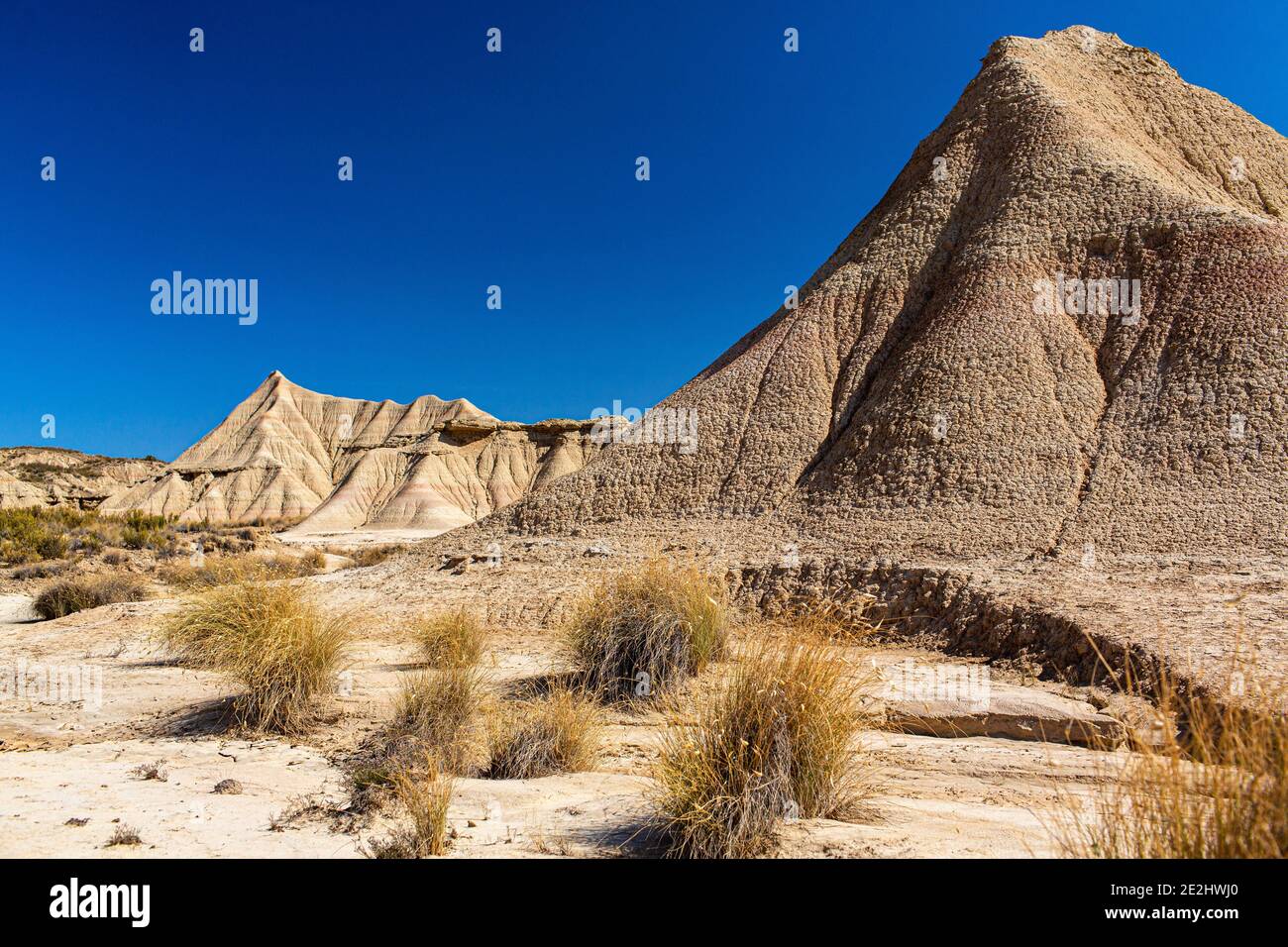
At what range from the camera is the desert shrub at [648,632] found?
6.73 metres

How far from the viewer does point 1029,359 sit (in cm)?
1380

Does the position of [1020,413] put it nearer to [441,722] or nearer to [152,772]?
[441,722]

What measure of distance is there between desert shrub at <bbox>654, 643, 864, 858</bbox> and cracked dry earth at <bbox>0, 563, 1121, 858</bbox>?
143mm

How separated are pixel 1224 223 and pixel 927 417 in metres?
7.46

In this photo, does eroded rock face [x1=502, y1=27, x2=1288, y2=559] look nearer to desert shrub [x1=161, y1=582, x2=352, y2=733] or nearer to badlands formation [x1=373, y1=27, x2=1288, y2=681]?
badlands formation [x1=373, y1=27, x2=1288, y2=681]

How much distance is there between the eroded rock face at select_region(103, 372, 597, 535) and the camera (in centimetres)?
5359

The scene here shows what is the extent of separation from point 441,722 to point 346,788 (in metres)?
0.89

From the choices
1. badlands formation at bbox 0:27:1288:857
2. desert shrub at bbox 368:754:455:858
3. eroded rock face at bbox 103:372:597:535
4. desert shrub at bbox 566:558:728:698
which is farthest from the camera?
eroded rock face at bbox 103:372:597:535

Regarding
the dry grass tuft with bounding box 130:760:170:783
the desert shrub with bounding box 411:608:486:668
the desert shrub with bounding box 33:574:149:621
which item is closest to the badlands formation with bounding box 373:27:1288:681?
the desert shrub with bounding box 411:608:486:668

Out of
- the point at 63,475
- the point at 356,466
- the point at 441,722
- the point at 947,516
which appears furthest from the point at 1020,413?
the point at 63,475

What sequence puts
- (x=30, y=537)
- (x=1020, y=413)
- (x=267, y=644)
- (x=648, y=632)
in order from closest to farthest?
(x=267, y=644) < (x=648, y=632) < (x=1020, y=413) < (x=30, y=537)

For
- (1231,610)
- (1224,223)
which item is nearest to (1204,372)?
(1224,223)

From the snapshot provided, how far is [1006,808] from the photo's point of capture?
152 inches
